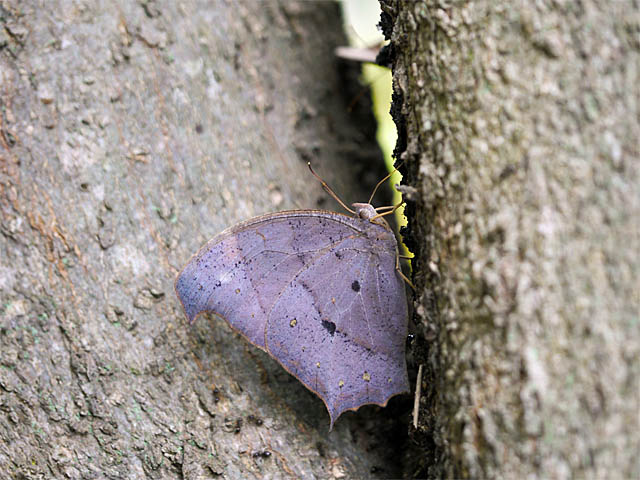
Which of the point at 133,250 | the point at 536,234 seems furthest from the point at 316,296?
the point at 536,234

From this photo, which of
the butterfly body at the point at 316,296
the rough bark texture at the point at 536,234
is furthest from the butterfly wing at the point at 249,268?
the rough bark texture at the point at 536,234

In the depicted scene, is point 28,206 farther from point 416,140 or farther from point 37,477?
point 416,140

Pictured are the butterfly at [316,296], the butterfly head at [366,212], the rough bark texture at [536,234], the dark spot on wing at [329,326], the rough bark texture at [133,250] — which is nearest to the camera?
the rough bark texture at [536,234]

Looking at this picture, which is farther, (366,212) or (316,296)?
(366,212)

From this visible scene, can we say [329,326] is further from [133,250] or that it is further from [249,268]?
[133,250]

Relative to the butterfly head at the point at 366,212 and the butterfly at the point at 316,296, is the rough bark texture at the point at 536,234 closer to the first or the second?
the butterfly at the point at 316,296

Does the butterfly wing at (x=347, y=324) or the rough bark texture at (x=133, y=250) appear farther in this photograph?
the butterfly wing at (x=347, y=324)
